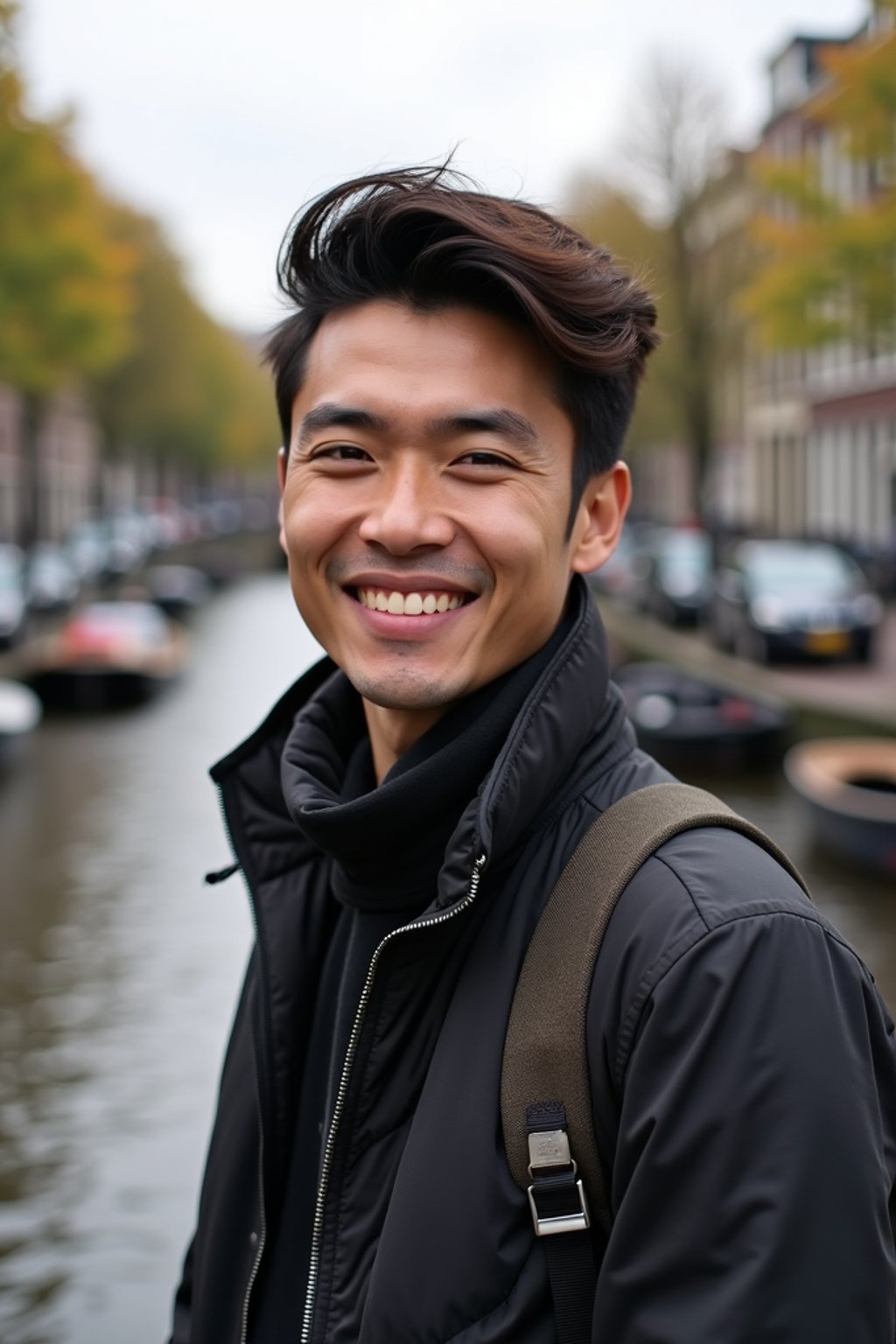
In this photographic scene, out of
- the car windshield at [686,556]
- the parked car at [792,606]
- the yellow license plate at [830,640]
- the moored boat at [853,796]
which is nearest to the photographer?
the moored boat at [853,796]

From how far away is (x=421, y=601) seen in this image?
59.0 inches

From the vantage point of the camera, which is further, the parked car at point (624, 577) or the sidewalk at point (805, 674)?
the parked car at point (624, 577)

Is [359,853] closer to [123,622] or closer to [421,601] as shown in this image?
[421,601]

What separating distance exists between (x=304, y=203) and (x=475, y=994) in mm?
849

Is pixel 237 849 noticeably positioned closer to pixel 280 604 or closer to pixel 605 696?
pixel 605 696

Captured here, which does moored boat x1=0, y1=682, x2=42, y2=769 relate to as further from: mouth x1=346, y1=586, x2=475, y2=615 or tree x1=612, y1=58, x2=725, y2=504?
mouth x1=346, y1=586, x2=475, y2=615

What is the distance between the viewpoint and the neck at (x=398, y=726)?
62.8 inches

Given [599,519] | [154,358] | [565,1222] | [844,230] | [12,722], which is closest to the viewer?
[565,1222]

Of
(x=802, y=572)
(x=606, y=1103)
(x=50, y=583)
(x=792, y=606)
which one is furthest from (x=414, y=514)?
(x=50, y=583)

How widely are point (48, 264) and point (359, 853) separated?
19.4 meters

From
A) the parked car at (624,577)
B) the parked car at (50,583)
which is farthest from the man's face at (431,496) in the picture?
the parked car at (50,583)

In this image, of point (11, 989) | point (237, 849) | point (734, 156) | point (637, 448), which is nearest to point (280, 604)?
point (637, 448)

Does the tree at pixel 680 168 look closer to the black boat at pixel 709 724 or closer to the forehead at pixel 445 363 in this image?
the black boat at pixel 709 724

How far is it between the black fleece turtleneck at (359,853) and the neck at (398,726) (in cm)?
5
